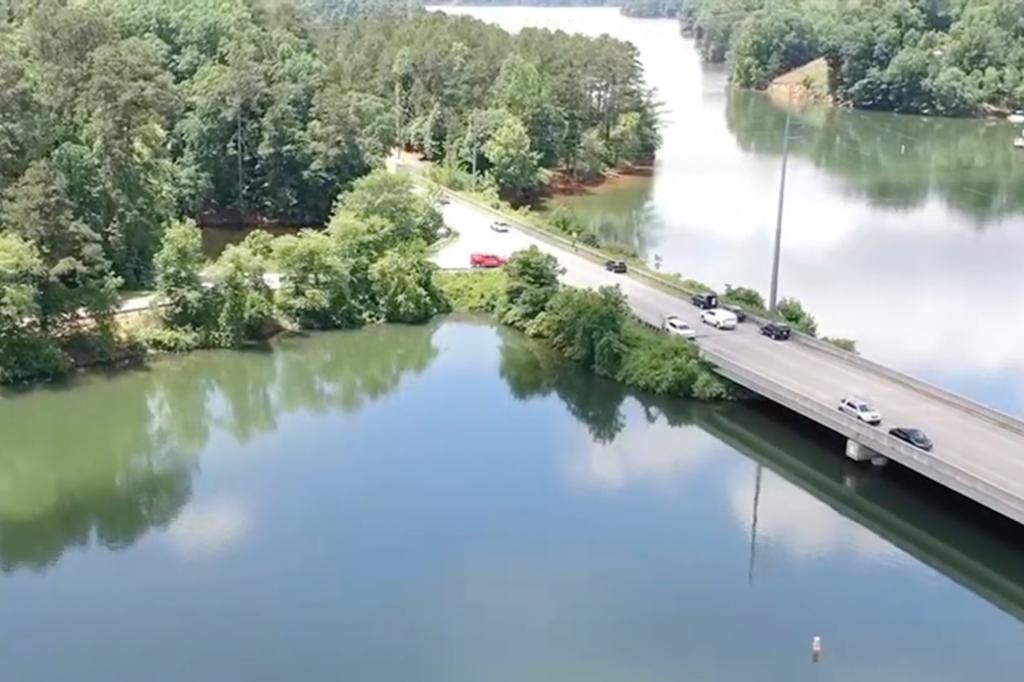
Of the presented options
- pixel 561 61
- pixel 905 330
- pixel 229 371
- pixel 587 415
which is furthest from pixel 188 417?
pixel 561 61

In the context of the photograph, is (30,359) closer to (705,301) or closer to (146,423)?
(146,423)

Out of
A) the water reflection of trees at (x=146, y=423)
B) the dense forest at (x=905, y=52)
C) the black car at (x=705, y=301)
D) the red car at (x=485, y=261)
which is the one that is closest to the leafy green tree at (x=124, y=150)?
the water reflection of trees at (x=146, y=423)

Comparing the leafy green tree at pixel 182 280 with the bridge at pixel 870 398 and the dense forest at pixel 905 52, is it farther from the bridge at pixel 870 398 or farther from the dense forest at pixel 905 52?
the dense forest at pixel 905 52

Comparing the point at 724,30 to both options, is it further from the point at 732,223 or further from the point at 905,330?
the point at 905,330

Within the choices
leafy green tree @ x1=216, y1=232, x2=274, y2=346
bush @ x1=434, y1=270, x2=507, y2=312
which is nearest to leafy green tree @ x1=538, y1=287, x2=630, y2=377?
bush @ x1=434, y1=270, x2=507, y2=312

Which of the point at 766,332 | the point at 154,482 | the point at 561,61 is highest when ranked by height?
the point at 561,61

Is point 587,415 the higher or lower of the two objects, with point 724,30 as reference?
lower
